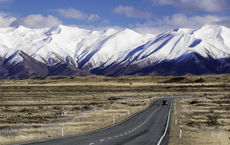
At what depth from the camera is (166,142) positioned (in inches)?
997

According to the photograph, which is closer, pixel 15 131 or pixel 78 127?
pixel 15 131

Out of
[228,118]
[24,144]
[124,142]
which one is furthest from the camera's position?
[228,118]

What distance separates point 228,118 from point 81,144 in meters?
28.5

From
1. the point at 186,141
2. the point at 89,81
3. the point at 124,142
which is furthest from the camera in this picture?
the point at 89,81

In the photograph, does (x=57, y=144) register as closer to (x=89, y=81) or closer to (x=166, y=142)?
(x=166, y=142)

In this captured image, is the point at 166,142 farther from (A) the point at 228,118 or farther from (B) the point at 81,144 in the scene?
(A) the point at 228,118

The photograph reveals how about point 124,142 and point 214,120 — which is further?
point 214,120

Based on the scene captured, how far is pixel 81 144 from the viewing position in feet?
73.9

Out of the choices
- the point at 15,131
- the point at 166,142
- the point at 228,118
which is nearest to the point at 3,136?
the point at 15,131

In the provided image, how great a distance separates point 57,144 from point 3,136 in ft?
25.6

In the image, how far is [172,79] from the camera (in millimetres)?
188250

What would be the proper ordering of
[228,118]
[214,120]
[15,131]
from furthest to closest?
[228,118], [214,120], [15,131]

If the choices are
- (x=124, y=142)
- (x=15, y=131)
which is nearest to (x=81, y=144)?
(x=124, y=142)

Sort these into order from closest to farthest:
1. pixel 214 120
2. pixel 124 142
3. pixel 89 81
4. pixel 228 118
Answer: pixel 124 142 < pixel 214 120 < pixel 228 118 < pixel 89 81
